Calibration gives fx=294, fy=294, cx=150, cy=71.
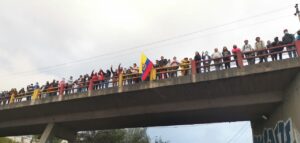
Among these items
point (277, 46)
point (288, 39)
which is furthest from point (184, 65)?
point (288, 39)

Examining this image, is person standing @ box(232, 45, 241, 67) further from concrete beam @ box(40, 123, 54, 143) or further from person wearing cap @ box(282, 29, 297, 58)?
concrete beam @ box(40, 123, 54, 143)

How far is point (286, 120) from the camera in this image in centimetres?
Answer: 1261

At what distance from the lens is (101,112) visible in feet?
56.6

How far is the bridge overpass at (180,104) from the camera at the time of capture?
491 inches

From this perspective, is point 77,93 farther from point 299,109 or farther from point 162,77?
point 299,109

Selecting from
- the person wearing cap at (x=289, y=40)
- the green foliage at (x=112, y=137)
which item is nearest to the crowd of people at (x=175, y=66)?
the person wearing cap at (x=289, y=40)

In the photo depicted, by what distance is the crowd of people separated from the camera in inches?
493

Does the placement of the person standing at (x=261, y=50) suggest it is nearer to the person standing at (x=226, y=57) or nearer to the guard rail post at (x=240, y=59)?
the guard rail post at (x=240, y=59)

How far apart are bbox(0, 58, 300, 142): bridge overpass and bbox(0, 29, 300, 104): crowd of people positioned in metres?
0.54

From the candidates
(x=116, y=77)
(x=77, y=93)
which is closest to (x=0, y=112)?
(x=77, y=93)

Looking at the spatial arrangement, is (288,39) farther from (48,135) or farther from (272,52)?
(48,135)

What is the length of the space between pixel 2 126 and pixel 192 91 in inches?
577

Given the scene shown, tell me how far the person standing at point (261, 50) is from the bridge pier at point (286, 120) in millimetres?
1459

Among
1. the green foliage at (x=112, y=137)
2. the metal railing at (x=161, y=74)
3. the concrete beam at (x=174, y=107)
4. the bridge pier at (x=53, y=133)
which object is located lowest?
the green foliage at (x=112, y=137)
